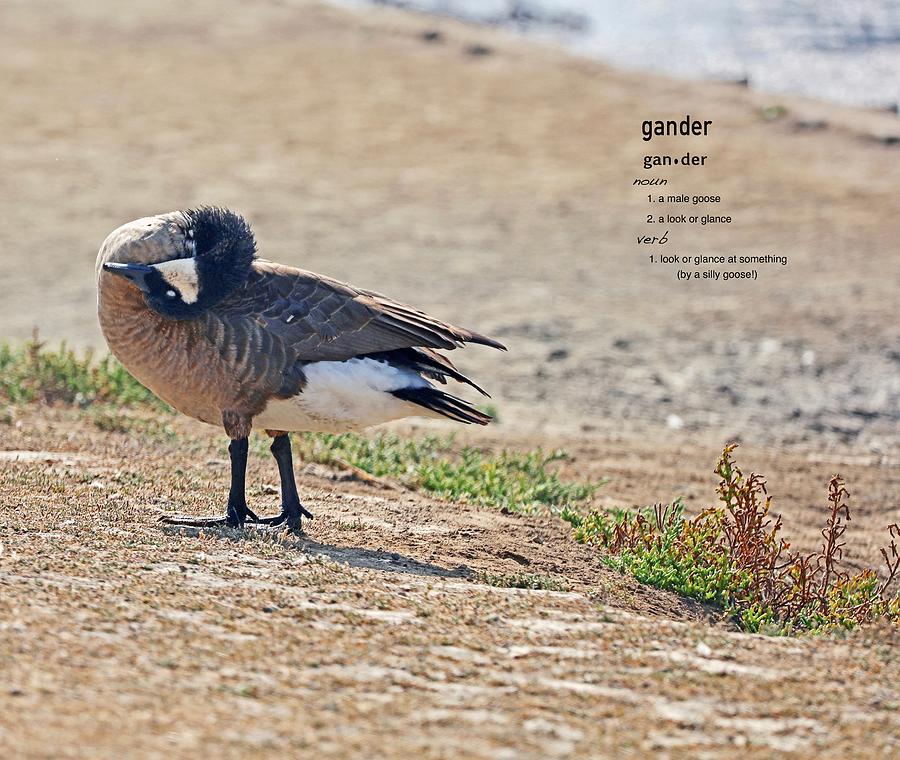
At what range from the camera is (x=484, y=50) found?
21.0 metres

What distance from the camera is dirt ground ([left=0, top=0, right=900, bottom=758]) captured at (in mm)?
4285

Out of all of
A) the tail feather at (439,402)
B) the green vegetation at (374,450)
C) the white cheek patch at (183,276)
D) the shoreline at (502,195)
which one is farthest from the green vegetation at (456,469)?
the white cheek patch at (183,276)

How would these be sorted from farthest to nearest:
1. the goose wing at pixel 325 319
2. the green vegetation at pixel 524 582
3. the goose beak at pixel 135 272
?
the goose wing at pixel 325 319 < the goose beak at pixel 135 272 < the green vegetation at pixel 524 582

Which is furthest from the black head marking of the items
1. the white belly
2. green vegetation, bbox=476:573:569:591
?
green vegetation, bbox=476:573:569:591

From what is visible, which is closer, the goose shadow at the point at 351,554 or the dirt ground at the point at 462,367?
the dirt ground at the point at 462,367

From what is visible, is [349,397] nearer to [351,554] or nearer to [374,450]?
[351,554]

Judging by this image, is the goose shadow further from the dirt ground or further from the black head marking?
the black head marking

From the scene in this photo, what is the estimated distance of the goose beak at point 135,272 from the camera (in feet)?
20.2

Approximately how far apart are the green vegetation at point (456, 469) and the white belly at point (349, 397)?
1281 mm

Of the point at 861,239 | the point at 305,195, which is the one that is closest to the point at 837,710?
the point at 861,239

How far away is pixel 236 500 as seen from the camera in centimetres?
635

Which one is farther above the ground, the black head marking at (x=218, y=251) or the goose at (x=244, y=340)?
the black head marking at (x=218, y=251)

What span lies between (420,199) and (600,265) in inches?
107

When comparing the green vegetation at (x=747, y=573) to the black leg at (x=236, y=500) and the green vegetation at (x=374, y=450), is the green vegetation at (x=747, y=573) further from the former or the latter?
the black leg at (x=236, y=500)
